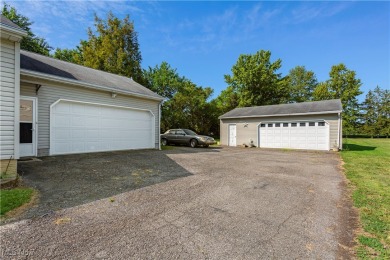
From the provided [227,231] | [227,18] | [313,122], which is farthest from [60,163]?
[313,122]

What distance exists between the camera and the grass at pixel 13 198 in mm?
3119

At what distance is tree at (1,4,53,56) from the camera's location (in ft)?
68.3

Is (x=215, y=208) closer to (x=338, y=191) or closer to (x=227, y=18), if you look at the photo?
(x=338, y=191)

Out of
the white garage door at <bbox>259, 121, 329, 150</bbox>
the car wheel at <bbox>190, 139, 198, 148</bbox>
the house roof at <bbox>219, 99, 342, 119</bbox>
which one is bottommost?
the car wheel at <bbox>190, 139, 198, 148</bbox>

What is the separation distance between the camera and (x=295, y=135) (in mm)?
14930

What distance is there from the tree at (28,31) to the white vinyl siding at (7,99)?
20969 millimetres

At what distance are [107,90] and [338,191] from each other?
9267 mm

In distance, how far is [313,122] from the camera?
561 inches

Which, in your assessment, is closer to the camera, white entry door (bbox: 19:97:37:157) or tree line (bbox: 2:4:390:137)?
white entry door (bbox: 19:97:37:157)

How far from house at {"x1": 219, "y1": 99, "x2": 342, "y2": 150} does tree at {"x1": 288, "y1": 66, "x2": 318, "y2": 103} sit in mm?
25305

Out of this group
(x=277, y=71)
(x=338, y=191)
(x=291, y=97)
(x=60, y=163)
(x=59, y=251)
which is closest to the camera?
(x=59, y=251)

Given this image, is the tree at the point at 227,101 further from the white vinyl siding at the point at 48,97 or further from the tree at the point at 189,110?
the white vinyl siding at the point at 48,97

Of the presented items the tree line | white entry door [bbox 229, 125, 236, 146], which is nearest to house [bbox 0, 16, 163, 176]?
white entry door [bbox 229, 125, 236, 146]

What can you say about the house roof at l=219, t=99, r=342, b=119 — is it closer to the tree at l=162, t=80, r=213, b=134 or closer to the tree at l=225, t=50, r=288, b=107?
the tree at l=162, t=80, r=213, b=134
